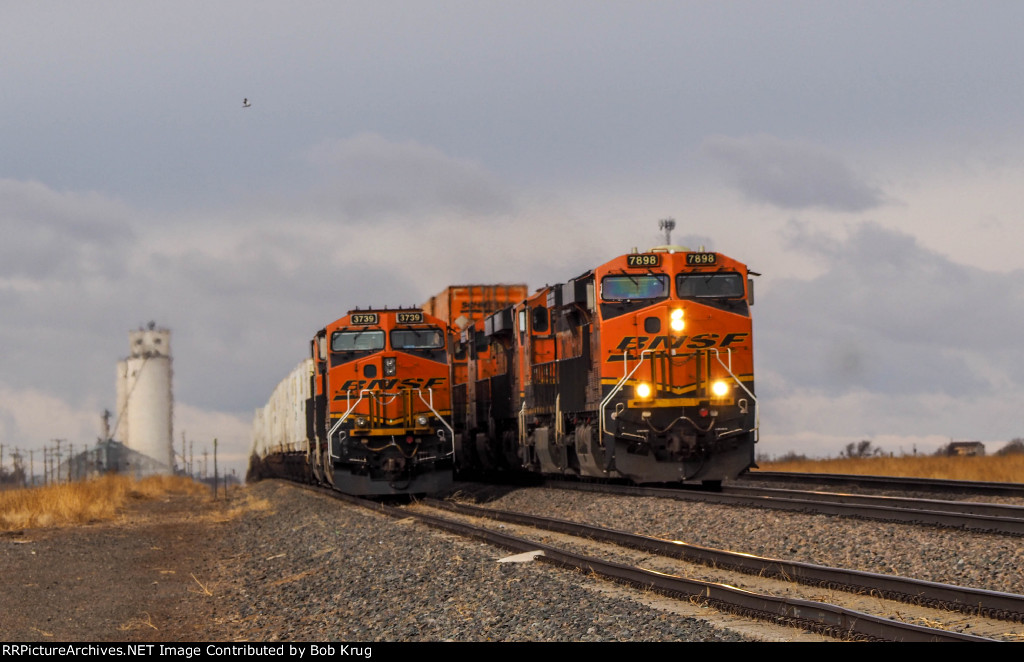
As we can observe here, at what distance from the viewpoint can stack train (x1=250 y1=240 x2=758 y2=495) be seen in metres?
20.0

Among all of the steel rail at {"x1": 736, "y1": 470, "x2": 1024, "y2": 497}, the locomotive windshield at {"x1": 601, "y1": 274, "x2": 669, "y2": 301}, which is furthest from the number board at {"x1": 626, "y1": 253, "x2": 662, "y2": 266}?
the steel rail at {"x1": 736, "y1": 470, "x2": 1024, "y2": 497}

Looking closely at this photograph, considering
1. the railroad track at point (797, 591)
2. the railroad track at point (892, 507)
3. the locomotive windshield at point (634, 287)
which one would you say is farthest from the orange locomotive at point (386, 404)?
the railroad track at point (797, 591)

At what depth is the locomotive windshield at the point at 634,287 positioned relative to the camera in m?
20.2

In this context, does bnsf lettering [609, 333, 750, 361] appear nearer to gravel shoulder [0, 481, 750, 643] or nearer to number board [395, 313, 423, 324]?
gravel shoulder [0, 481, 750, 643]

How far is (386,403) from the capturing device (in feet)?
83.8

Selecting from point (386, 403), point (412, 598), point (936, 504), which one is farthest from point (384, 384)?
point (412, 598)

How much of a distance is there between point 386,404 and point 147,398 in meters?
70.7

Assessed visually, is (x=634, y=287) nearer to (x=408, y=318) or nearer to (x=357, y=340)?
(x=408, y=318)

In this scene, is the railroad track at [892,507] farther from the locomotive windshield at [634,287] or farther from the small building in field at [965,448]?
the small building in field at [965,448]

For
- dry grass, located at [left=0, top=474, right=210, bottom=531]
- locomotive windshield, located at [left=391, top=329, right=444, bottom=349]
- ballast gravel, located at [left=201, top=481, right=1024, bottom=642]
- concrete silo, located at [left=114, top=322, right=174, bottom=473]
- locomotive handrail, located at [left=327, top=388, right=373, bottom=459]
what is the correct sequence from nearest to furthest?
ballast gravel, located at [left=201, top=481, right=1024, bottom=642], locomotive handrail, located at [left=327, top=388, right=373, bottom=459], locomotive windshield, located at [left=391, top=329, right=444, bottom=349], dry grass, located at [left=0, top=474, right=210, bottom=531], concrete silo, located at [left=114, top=322, right=174, bottom=473]

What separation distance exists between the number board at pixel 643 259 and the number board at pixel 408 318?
7228mm

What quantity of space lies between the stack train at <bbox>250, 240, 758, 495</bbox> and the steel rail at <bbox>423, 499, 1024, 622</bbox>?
177 inches

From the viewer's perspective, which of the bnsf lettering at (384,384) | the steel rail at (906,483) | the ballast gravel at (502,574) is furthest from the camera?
the bnsf lettering at (384,384)
